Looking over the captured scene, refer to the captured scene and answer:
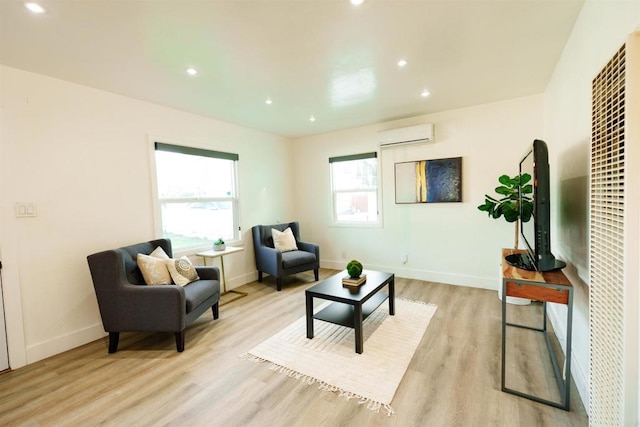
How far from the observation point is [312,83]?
2773 mm

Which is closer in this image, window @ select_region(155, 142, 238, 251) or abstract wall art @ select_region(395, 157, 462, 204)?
window @ select_region(155, 142, 238, 251)

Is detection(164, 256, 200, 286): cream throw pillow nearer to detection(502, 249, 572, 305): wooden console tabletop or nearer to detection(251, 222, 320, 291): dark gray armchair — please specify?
detection(251, 222, 320, 291): dark gray armchair

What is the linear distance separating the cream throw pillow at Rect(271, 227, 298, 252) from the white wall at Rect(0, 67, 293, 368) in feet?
5.60

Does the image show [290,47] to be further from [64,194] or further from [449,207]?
[449,207]

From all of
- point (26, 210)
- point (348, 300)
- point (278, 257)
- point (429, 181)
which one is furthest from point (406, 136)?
point (26, 210)

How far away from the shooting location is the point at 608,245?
111 cm

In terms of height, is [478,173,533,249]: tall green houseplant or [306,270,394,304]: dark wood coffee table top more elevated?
[478,173,533,249]: tall green houseplant

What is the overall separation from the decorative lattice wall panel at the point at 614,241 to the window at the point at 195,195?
3725 millimetres

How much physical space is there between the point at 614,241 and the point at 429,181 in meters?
3.00

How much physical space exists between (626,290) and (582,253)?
1.01m

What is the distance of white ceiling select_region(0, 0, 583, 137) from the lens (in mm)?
1692

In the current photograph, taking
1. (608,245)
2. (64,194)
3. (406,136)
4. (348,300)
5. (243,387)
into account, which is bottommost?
(243,387)

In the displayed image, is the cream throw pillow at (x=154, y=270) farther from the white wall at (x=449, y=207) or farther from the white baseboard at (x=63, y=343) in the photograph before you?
the white wall at (x=449, y=207)

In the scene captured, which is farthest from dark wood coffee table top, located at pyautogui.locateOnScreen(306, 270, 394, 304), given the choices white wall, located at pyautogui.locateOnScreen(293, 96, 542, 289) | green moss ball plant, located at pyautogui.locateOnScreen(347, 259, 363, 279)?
white wall, located at pyautogui.locateOnScreen(293, 96, 542, 289)
